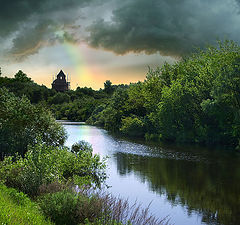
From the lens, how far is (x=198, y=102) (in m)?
44.8

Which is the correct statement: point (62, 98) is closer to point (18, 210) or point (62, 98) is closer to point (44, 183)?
point (44, 183)

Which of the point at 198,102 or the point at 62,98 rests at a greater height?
the point at 62,98

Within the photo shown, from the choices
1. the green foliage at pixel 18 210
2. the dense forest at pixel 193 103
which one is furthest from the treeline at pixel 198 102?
the green foliage at pixel 18 210

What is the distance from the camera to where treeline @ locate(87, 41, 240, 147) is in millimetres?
36938

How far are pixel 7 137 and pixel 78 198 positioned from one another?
40.4ft

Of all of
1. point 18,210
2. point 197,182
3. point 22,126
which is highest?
point 22,126

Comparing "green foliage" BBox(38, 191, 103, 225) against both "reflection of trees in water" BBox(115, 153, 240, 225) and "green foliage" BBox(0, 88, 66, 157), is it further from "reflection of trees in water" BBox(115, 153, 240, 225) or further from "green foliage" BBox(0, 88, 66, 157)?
"green foliage" BBox(0, 88, 66, 157)

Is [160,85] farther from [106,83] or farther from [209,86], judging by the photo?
[106,83]

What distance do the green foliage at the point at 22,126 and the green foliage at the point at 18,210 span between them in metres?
9.87

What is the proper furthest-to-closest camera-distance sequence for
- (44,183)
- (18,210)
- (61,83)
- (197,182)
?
(61,83) < (197,182) < (44,183) < (18,210)

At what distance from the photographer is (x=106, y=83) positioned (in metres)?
172

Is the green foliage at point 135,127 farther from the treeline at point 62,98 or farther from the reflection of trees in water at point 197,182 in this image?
the treeline at point 62,98

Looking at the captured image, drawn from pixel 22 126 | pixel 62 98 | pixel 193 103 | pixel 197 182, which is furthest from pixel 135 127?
pixel 62 98

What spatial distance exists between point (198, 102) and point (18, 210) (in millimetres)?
38779
